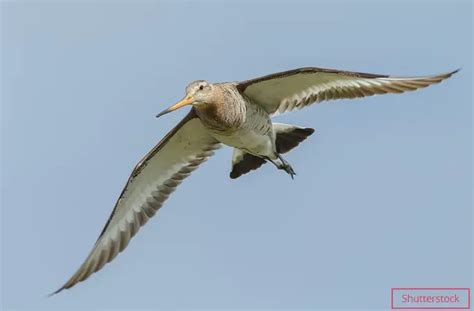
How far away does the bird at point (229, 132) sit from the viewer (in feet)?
36.7

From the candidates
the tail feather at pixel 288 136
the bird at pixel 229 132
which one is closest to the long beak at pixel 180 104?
the bird at pixel 229 132

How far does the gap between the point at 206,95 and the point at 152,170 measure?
6.69 ft

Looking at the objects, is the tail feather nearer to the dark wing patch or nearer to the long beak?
the dark wing patch

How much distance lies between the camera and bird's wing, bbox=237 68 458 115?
439 inches

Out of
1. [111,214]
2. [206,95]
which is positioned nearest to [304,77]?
[206,95]

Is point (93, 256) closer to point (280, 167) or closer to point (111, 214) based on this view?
point (111, 214)

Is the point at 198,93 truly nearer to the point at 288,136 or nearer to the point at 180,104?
the point at 180,104

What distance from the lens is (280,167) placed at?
12.6 meters

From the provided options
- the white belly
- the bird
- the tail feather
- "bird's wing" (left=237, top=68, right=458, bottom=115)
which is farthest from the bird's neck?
the tail feather

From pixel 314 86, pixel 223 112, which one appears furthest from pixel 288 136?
pixel 223 112

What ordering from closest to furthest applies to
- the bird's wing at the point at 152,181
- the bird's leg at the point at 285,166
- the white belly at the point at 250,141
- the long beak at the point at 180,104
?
the long beak at the point at 180,104, the white belly at the point at 250,141, the bird's wing at the point at 152,181, the bird's leg at the point at 285,166

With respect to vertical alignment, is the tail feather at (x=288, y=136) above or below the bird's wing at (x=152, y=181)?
above

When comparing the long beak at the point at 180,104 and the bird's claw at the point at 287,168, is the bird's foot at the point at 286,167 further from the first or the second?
the long beak at the point at 180,104

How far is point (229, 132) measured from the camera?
11.5 m
